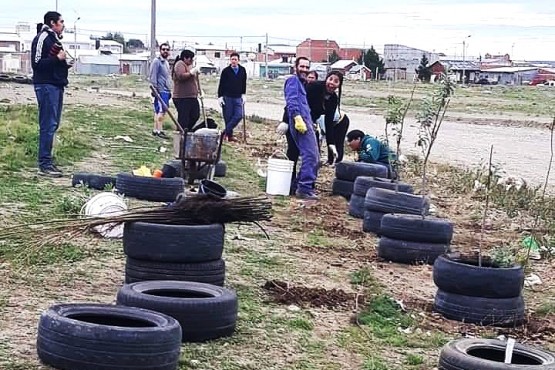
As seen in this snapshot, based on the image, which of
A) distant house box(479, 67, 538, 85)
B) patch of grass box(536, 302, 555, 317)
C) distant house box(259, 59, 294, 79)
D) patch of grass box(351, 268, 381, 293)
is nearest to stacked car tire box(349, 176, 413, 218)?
patch of grass box(351, 268, 381, 293)

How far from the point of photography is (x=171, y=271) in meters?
7.43

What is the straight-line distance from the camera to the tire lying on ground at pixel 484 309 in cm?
810

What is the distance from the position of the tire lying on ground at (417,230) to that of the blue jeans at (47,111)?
16.7ft

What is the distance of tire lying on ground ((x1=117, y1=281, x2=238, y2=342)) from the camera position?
6.58 metres

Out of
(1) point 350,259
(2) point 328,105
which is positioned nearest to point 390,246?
(1) point 350,259

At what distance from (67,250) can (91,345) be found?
3.54 m

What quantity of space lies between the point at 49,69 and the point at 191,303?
24.2 feet

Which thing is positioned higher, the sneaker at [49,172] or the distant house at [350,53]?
the distant house at [350,53]

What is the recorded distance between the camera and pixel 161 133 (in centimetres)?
2225

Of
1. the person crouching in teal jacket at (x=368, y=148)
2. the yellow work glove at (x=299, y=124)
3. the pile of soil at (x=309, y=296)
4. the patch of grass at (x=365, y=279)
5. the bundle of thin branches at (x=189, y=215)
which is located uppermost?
the yellow work glove at (x=299, y=124)

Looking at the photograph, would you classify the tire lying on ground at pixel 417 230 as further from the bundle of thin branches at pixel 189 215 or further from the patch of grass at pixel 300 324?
the patch of grass at pixel 300 324

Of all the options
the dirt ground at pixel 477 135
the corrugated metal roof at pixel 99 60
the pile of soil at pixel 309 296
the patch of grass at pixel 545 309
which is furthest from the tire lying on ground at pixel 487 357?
the corrugated metal roof at pixel 99 60

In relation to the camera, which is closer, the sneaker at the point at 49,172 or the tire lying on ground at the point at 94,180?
the tire lying on ground at the point at 94,180

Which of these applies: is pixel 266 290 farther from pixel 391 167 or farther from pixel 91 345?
pixel 391 167
